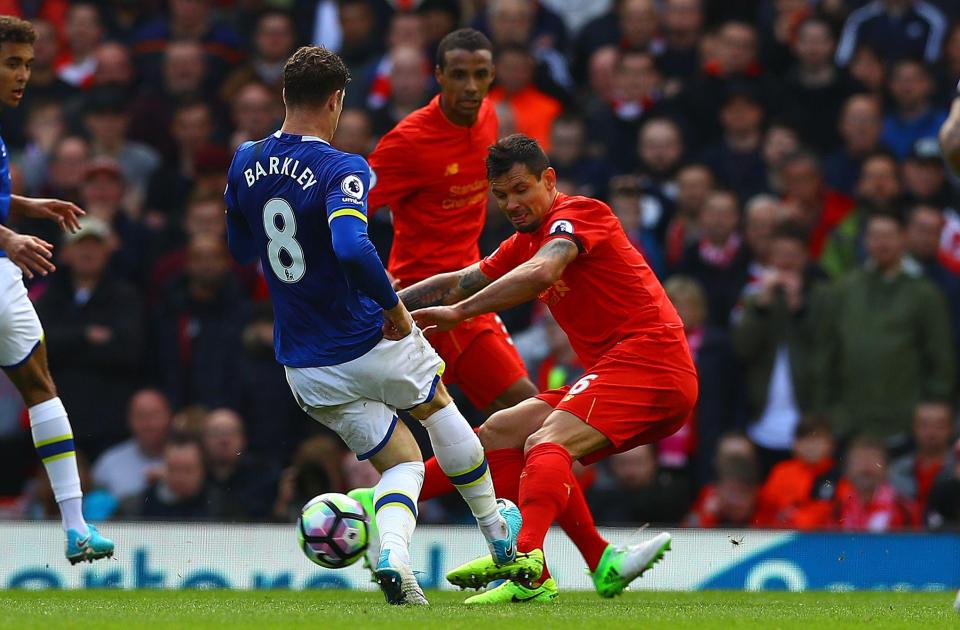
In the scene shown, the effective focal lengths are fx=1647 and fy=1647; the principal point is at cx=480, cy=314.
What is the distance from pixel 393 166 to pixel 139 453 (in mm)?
4259

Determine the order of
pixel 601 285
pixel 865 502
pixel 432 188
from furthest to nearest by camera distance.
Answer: pixel 865 502
pixel 432 188
pixel 601 285

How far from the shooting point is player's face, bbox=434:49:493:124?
9328 millimetres

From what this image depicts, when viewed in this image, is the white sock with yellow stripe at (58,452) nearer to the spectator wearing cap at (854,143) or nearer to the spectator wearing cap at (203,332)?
the spectator wearing cap at (203,332)

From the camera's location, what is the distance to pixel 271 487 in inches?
468

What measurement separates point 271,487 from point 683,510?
2.96 m

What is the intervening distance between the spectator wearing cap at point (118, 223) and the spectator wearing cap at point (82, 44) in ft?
7.49

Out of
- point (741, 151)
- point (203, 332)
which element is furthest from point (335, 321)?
point (741, 151)

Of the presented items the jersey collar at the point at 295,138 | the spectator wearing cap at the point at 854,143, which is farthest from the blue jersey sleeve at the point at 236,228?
the spectator wearing cap at the point at 854,143

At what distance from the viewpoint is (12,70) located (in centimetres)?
856

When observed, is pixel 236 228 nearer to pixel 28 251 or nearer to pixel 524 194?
pixel 28 251

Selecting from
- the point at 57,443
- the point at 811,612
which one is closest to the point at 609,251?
the point at 811,612

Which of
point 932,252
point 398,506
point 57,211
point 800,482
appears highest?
point 57,211

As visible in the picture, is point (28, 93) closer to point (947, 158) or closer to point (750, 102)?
point (750, 102)

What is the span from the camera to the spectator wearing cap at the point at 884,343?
12.0 metres
